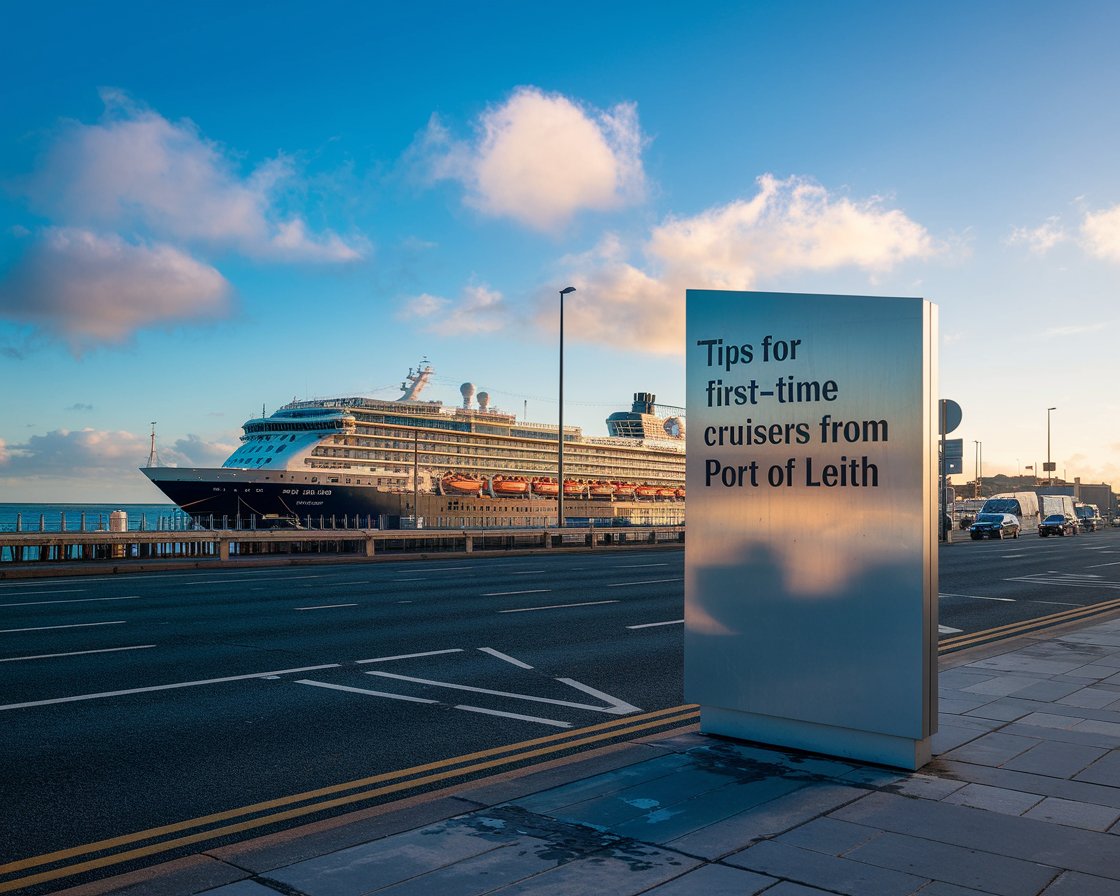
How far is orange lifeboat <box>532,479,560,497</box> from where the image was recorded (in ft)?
242

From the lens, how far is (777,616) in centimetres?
570

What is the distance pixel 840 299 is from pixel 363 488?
5979 centimetres

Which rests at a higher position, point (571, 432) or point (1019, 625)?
point (571, 432)

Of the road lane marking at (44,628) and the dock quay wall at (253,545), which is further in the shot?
the dock quay wall at (253,545)

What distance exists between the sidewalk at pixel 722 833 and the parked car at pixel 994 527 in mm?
46338

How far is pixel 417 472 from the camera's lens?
212ft

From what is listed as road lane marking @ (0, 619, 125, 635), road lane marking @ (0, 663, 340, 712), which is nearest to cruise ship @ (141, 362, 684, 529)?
road lane marking @ (0, 619, 125, 635)

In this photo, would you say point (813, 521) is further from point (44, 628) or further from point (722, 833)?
point (44, 628)

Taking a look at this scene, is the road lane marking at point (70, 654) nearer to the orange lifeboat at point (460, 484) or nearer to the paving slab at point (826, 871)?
the paving slab at point (826, 871)

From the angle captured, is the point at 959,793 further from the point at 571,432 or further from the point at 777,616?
the point at 571,432

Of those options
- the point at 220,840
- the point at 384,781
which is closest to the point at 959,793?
the point at 384,781

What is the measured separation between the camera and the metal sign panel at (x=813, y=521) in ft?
17.1

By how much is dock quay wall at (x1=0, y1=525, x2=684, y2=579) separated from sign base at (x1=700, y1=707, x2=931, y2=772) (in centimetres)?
2043

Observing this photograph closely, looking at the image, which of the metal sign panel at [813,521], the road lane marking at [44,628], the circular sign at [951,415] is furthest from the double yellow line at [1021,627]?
the road lane marking at [44,628]
